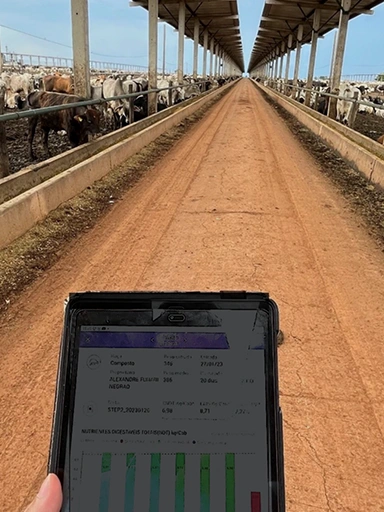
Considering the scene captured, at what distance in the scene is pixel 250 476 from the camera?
3.63ft

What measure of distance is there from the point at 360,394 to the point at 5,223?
378 centimetres

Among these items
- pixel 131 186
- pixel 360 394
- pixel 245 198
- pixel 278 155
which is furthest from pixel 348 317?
pixel 278 155

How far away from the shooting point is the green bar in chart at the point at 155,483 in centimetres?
108

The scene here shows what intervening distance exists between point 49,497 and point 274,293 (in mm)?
3079

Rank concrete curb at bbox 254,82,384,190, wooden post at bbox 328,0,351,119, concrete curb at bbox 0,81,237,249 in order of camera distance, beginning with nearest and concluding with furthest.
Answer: concrete curb at bbox 0,81,237,249 < concrete curb at bbox 254,82,384,190 < wooden post at bbox 328,0,351,119

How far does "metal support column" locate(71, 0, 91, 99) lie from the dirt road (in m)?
3.35

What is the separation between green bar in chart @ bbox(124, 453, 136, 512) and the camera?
1.08 meters

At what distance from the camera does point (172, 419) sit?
113cm

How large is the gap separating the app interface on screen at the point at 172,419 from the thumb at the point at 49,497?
4 cm

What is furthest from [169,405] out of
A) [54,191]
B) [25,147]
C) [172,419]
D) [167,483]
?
[25,147]

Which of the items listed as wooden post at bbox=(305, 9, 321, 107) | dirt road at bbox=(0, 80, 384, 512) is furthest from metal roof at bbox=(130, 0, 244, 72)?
dirt road at bbox=(0, 80, 384, 512)

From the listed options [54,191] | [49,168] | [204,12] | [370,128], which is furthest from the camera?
[204,12]

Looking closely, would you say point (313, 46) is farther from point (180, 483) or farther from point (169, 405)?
point (180, 483)

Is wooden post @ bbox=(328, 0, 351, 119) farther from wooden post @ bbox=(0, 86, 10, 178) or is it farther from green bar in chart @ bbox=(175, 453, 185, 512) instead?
green bar in chart @ bbox=(175, 453, 185, 512)
